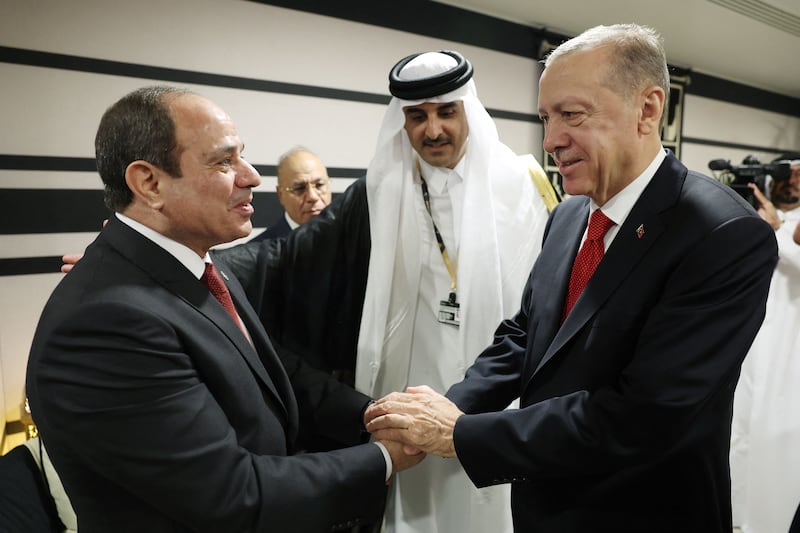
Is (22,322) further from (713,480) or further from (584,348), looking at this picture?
(713,480)

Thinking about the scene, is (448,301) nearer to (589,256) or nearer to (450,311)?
(450,311)

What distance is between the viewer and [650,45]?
1264mm

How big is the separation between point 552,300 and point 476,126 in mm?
997

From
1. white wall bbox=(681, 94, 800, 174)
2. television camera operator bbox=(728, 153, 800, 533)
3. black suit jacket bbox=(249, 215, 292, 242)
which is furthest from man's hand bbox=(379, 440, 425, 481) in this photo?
white wall bbox=(681, 94, 800, 174)

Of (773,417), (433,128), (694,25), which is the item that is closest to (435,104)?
(433,128)

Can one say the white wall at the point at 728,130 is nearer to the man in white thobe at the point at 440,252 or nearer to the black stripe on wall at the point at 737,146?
the black stripe on wall at the point at 737,146

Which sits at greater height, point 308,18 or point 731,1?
point 731,1

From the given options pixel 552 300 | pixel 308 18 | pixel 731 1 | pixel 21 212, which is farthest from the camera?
pixel 731 1

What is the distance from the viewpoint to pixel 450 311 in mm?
2178

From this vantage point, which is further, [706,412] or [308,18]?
[308,18]

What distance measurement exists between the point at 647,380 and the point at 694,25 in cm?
525

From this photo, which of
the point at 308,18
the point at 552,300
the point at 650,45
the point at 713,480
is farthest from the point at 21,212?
the point at 713,480

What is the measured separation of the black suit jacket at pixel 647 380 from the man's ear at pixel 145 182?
0.88m

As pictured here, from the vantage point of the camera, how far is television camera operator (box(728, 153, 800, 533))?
3.24m
